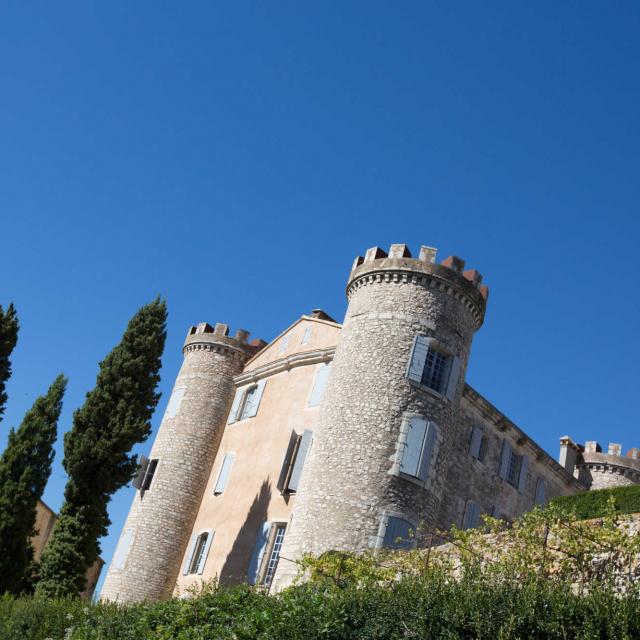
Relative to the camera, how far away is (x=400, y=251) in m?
24.4

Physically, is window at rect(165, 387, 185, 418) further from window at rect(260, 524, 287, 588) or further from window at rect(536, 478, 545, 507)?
window at rect(536, 478, 545, 507)

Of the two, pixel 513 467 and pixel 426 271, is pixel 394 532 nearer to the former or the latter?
pixel 426 271

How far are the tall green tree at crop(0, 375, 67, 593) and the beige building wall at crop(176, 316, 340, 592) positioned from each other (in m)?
5.99

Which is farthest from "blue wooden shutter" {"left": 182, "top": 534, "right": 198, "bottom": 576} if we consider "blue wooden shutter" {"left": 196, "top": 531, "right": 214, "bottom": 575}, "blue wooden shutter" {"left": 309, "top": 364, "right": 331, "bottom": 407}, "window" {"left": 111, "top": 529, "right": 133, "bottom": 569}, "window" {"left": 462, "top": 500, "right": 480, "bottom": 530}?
"window" {"left": 462, "top": 500, "right": 480, "bottom": 530}

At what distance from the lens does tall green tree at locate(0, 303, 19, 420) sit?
2698cm

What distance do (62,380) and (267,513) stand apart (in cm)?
890

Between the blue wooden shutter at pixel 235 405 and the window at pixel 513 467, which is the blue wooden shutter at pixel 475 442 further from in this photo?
the blue wooden shutter at pixel 235 405

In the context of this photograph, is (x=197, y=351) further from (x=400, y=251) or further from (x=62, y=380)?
(x=400, y=251)

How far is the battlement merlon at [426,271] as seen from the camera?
2400 centimetres

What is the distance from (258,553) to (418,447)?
6465 millimetres

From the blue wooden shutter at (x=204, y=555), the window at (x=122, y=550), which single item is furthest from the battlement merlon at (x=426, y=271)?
the window at (x=122, y=550)

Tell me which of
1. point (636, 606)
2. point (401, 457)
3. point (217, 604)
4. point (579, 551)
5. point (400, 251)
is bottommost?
point (217, 604)

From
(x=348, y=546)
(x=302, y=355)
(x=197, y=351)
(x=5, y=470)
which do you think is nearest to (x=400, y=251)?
(x=302, y=355)

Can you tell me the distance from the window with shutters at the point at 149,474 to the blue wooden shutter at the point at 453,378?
1305 cm
